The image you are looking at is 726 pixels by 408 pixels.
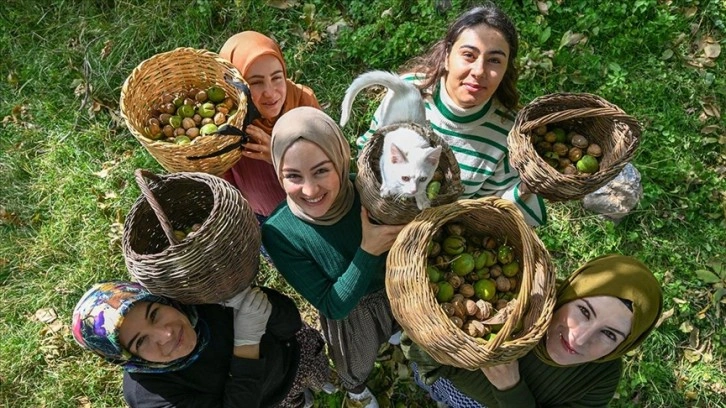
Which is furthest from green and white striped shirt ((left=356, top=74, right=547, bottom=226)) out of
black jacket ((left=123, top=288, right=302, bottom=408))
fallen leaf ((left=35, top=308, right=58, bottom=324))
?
fallen leaf ((left=35, top=308, right=58, bottom=324))

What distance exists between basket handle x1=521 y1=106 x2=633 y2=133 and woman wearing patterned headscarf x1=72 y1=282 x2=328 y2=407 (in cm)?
161

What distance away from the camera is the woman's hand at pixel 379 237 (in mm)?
2395

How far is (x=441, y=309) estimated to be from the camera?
6.71ft

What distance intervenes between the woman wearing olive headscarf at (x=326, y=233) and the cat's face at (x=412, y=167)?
0.28 metres

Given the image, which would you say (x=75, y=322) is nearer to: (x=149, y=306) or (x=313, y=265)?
(x=149, y=306)

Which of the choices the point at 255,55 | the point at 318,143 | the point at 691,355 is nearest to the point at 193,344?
the point at 318,143

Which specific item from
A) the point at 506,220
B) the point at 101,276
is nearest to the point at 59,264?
the point at 101,276

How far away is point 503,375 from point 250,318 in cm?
130

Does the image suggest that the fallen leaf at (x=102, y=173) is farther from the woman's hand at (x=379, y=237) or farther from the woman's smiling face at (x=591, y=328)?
the woman's smiling face at (x=591, y=328)

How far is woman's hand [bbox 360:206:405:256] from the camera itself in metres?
2.39

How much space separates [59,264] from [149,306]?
8.72 ft

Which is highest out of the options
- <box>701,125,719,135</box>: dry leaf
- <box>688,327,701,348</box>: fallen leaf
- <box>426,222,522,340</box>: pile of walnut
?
<box>426,222,522,340</box>: pile of walnut

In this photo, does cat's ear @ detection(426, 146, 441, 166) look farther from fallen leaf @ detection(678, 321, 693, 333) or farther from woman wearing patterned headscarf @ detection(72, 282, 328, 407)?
fallen leaf @ detection(678, 321, 693, 333)

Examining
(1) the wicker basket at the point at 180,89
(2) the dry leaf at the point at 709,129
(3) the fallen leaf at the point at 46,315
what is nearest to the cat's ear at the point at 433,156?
(1) the wicker basket at the point at 180,89
